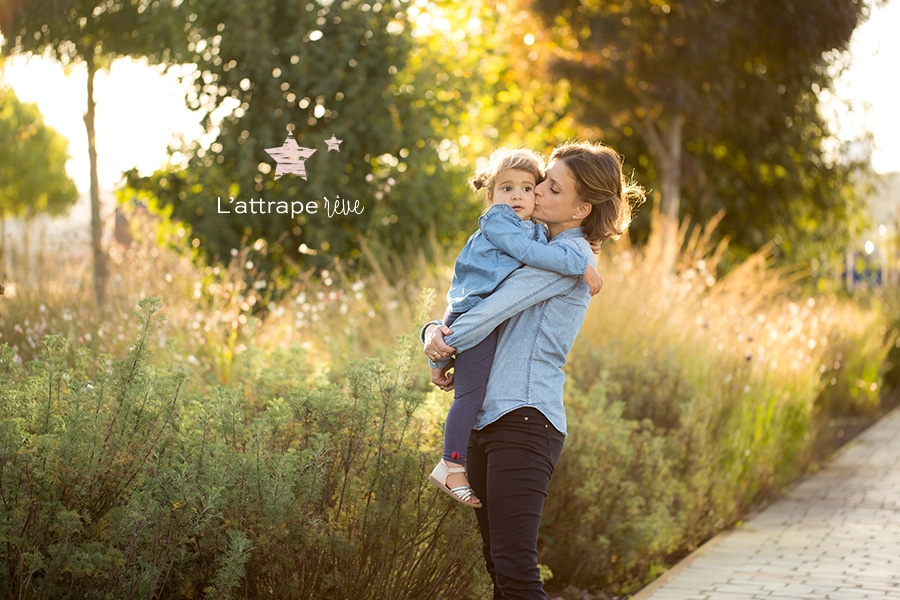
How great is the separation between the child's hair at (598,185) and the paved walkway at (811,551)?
2.23 meters

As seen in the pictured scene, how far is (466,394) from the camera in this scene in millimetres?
3150

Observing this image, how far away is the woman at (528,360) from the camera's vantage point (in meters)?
3.07

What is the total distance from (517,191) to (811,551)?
11.3 feet

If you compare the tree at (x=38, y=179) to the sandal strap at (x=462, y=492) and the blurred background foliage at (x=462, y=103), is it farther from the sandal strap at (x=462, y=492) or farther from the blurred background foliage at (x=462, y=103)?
the sandal strap at (x=462, y=492)

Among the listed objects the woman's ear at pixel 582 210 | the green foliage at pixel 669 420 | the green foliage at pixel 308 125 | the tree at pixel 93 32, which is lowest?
the green foliage at pixel 669 420

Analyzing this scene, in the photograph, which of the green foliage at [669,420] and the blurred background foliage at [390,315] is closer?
the blurred background foliage at [390,315]

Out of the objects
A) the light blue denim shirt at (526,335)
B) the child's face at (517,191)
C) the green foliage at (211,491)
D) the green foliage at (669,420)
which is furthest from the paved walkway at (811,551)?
the child's face at (517,191)

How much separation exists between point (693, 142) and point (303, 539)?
1410 cm

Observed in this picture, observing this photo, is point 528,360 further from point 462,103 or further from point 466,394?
point 462,103

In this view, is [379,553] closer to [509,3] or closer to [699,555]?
[699,555]

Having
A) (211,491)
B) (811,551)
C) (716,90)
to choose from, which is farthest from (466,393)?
(716,90)

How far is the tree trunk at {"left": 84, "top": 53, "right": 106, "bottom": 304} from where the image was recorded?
28.4ft

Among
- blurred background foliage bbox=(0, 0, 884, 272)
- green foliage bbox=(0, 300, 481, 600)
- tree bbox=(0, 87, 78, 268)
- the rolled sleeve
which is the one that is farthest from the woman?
tree bbox=(0, 87, 78, 268)

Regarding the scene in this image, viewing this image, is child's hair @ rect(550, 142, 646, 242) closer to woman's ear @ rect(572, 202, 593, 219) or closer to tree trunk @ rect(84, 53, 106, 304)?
→ woman's ear @ rect(572, 202, 593, 219)
